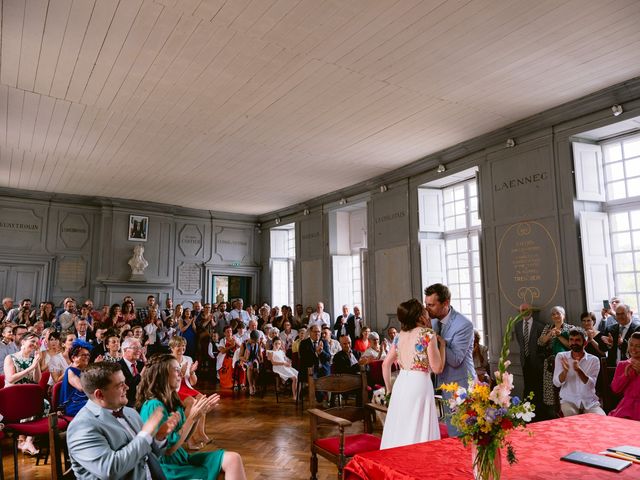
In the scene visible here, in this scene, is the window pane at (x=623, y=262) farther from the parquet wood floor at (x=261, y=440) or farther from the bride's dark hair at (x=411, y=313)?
the bride's dark hair at (x=411, y=313)

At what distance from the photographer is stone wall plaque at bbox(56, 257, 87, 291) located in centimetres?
1080

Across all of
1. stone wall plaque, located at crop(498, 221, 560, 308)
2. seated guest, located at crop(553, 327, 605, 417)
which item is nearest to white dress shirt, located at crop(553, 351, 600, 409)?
seated guest, located at crop(553, 327, 605, 417)

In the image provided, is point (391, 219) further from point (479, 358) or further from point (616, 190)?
point (616, 190)

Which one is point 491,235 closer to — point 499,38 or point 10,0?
point 499,38

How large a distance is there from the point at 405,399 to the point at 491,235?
15.3ft

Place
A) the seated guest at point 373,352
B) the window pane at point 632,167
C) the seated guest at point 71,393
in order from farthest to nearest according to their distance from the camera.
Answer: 1. the seated guest at point 373,352
2. the window pane at point 632,167
3. the seated guest at point 71,393

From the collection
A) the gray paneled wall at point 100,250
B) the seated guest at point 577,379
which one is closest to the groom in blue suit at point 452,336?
the seated guest at point 577,379

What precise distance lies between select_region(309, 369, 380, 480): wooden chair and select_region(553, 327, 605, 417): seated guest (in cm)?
221

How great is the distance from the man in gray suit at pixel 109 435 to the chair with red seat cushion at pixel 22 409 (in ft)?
8.18

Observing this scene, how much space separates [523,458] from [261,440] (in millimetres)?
3700

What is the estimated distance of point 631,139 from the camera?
6.18 m

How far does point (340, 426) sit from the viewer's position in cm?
319

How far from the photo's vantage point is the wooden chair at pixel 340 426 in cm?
325

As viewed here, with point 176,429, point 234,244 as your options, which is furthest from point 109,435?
point 234,244
